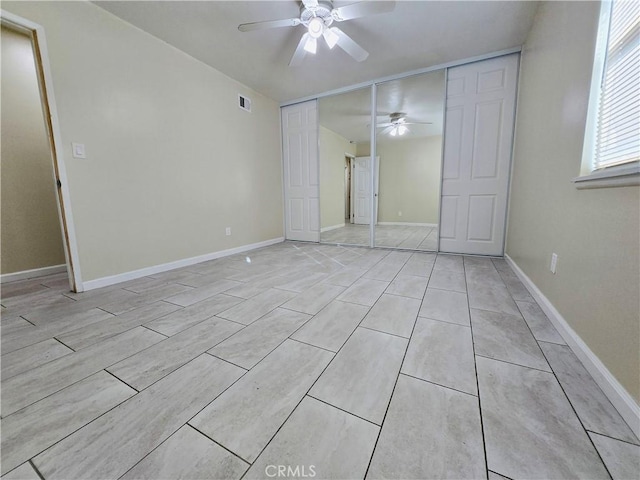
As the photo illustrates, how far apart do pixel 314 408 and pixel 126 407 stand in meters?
0.73

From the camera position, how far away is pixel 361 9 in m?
1.96

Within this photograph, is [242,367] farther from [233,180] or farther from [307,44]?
[233,180]

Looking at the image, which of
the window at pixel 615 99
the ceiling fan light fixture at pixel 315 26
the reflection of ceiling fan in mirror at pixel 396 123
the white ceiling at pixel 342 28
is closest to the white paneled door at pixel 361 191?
the reflection of ceiling fan in mirror at pixel 396 123

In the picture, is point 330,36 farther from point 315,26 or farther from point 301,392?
point 301,392

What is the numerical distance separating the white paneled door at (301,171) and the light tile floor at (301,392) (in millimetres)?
2724

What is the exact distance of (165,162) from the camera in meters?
2.78

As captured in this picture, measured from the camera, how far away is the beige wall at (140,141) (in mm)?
2115

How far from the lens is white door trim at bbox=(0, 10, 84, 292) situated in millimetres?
1860

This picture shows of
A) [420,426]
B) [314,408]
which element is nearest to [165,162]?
[314,408]

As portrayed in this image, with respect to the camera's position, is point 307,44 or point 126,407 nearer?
point 126,407

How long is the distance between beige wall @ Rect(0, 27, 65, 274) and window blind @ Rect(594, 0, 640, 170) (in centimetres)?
451

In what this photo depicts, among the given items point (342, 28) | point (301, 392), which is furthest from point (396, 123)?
point (301, 392)

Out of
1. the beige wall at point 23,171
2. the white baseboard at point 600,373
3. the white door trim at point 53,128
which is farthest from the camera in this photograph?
the beige wall at point 23,171

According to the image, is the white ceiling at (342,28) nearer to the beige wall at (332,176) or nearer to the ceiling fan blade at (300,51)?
the ceiling fan blade at (300,51)
